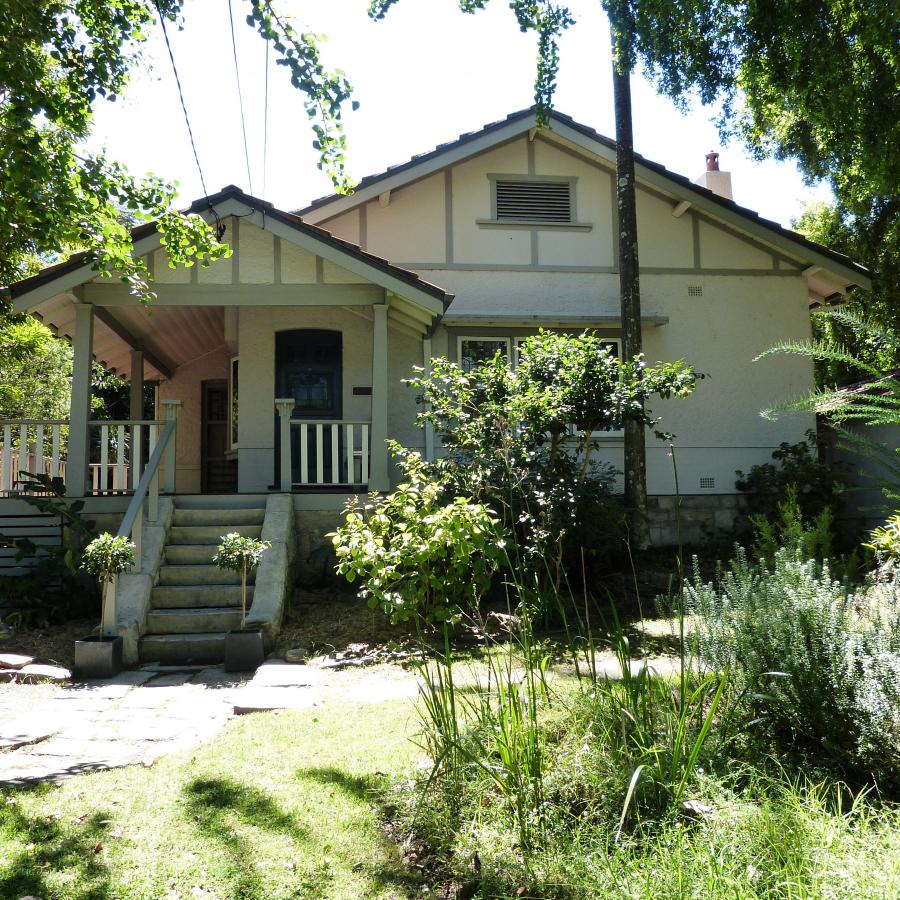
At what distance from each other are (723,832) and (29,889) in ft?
8.42

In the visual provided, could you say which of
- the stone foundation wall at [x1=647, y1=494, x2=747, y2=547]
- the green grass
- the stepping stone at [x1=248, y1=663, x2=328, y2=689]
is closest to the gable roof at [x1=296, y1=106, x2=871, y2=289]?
the stone foundation wall at [x1=647, y1=494, x2=747, y2=547]

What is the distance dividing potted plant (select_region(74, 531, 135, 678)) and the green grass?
2867 mm

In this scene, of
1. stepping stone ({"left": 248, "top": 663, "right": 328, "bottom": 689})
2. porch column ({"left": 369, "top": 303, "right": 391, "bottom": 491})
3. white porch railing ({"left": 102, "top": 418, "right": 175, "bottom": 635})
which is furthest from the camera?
porch column ({"left": 369, "top": 303, "right": 391, "bottom": 491})

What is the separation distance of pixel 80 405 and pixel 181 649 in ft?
12.8

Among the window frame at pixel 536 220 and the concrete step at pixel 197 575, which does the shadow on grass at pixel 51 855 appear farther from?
the window frame at pixel 536 220

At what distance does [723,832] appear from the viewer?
9.02ft

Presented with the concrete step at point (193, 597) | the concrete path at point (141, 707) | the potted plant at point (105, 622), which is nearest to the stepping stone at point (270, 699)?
the concrete path at point (141, 707)

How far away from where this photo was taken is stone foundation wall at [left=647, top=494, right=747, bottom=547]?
1253cm

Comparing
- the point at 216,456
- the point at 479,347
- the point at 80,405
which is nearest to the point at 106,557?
the point at 80,405

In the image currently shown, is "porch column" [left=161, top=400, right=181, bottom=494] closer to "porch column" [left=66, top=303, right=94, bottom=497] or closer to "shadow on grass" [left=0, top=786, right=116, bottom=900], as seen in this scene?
"porch column" [left=66, top=303, right=94, bottom=497]

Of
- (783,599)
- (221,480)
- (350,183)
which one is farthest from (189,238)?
(221,480)

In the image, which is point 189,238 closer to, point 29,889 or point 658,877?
point 29,889

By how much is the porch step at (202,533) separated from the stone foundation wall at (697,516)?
20.7 feet

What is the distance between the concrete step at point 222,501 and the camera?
992 centimetres
